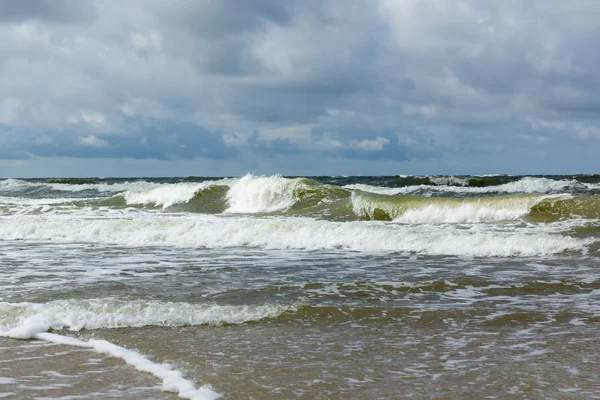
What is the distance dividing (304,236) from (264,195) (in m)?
11.5

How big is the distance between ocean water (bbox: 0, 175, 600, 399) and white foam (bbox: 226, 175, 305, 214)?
9.14 meters

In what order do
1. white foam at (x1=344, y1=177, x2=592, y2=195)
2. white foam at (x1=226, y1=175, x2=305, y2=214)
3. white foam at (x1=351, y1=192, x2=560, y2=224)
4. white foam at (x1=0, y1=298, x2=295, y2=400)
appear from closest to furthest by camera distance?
white foam at (x1=0, y1=298, x2=295, y2=400) < white foam at (x1=351, y1=192, x2=560, y2=224) < white foam at (x1=226, y1=175, x2=305, y2=214) < white foam at (x1=344, y1=177, x2=592, y2=195)

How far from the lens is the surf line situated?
4.12 meters

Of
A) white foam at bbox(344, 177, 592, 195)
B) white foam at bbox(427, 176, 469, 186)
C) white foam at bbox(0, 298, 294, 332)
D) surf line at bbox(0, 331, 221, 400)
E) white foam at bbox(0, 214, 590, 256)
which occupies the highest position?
white foam at bbox(427, 176, 469, 186)

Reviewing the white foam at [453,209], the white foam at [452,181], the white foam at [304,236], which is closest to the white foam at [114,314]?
the white foam at [304,236]

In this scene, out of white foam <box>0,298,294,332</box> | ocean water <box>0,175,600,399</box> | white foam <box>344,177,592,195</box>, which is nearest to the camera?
ocean water <box>0,175,600,399</box>

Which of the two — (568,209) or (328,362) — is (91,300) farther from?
(568,209)

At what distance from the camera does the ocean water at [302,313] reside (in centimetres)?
438

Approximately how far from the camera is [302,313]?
262 inches

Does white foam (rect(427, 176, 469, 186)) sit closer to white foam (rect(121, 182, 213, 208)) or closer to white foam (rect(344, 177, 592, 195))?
white foam (rect(344, 177, 592, 195))

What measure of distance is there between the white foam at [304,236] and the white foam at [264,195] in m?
8.51

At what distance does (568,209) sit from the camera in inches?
706

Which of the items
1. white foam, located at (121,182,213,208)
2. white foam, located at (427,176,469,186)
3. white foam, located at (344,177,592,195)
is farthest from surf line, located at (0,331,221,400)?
white foam, located at (427,176,469,186)

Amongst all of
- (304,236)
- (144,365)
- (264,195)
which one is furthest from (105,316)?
(264,195)
